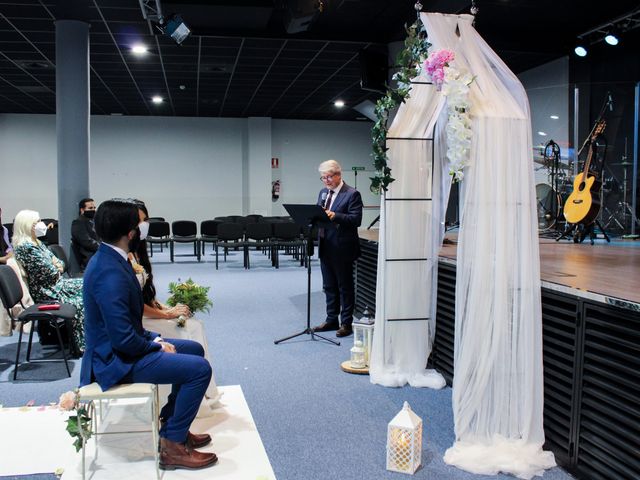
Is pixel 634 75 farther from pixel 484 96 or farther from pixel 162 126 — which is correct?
pixel 162 126

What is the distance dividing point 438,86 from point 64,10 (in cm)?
563

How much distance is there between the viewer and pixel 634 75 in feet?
28.1

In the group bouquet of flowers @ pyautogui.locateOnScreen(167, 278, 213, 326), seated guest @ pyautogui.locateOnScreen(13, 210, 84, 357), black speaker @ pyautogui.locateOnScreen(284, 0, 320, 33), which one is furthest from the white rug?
black speaker @ pyautogui.locateOnScreen(284, 0, 320, 33)

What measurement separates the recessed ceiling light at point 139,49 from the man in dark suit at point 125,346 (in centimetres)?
675

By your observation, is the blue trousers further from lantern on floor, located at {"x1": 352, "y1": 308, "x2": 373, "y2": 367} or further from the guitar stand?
the guitar stand

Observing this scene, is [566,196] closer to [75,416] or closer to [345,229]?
[345,229]

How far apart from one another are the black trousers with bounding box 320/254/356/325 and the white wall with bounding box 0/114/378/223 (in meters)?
10.5

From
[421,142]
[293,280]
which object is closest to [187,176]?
Result: [293,280]

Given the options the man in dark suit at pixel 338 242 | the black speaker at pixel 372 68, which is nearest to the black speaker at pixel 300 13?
the black speaker at pixel 372 68

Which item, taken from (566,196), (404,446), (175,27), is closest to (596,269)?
(404,446)

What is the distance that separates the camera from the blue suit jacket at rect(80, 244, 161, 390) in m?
2.63

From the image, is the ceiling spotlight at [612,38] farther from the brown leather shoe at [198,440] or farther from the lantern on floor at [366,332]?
the brown leather shoe at [198,440]

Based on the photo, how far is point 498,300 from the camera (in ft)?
10.3

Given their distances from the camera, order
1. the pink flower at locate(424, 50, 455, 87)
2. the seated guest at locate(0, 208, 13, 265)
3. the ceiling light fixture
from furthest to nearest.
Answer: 1. the ceiling light fixture
2. the seated guest at locate(0, 208, 13, 265)
3. the pink flower at locate(424, 50, 455, 87)
